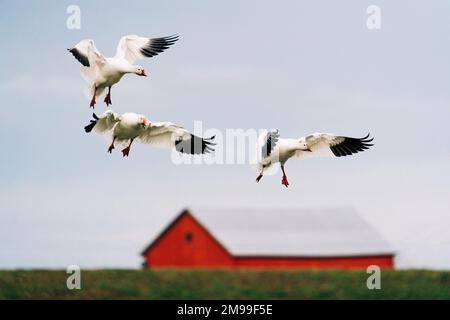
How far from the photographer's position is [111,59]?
6.52 meters

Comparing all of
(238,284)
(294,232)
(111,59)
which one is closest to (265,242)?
(294,232)

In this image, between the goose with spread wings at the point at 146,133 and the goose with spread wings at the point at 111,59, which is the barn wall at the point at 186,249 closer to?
the goose with spread wings at the point at 111,59

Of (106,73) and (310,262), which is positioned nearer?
(106,73)

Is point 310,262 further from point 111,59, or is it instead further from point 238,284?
point 111,59

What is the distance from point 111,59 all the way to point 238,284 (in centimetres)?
2173

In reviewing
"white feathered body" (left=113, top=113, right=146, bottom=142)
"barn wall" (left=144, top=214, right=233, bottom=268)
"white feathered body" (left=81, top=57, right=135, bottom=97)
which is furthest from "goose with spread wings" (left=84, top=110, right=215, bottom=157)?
"barn wall" (left=144, top=214, right=233, bottom=268)

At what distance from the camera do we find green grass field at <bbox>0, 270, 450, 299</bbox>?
86.3ft

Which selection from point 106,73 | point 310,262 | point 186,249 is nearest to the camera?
point 106,73

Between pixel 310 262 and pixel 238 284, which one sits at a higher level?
pixel 310 262

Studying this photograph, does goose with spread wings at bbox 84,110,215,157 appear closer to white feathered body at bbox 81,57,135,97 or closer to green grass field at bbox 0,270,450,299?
white feathered body at bbox 81,57,135,97

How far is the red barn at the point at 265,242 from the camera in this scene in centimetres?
3941
